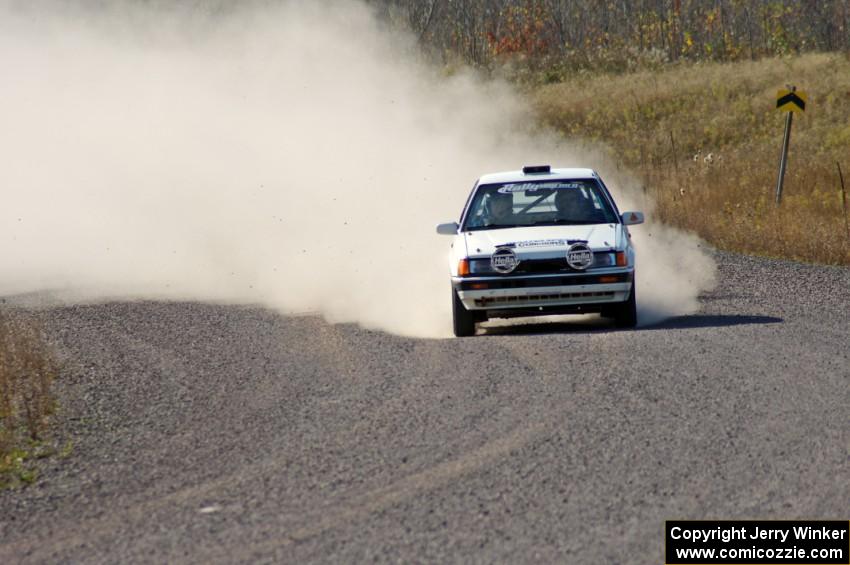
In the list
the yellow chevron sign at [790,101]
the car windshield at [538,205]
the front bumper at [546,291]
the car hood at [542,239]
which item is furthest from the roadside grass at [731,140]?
the front bumper at [546,291]

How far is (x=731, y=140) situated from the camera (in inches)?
1778

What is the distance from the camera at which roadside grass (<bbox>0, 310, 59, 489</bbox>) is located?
29.8ft

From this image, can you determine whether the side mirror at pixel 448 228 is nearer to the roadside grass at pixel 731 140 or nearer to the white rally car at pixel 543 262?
the white rally car at pixel 543 262

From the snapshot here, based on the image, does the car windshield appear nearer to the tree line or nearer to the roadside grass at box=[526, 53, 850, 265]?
the roadside grass at box=[526, 53, 850, 265]

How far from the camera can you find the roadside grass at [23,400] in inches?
357

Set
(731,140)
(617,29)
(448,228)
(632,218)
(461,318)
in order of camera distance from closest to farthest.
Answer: (461,318), (632,218), (448,228), (731,140), (617,29)

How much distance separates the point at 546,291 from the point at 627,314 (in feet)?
3.23

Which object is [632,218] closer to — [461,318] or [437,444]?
[461,318]

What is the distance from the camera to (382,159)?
91.5 feet

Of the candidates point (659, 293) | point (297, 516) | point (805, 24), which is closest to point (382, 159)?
point (659, 293)

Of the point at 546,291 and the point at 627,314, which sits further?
the point at 627,314

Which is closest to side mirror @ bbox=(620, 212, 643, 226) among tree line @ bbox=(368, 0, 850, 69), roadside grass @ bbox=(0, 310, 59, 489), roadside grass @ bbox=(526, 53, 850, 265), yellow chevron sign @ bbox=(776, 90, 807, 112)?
roadside grass @ bbox=(0, 310, 59, 489)

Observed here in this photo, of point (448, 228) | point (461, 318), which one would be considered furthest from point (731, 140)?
point (461, 318)

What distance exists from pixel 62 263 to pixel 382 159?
22.8 feet
